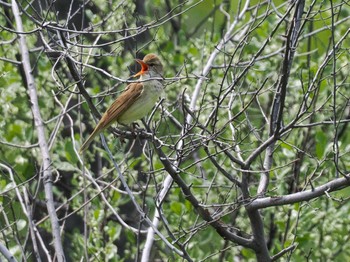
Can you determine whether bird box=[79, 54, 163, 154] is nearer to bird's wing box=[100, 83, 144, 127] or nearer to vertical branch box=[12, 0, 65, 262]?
bird's wing box=[100, 83, 144, 127]

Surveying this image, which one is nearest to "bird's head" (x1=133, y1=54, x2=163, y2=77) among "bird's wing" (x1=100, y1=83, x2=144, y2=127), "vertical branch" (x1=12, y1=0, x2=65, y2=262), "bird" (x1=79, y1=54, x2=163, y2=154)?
"bird" (x1=79, y1=54, x2=163, y2=154)

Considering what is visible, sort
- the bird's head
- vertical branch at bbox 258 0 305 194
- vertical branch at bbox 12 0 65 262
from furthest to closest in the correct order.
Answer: the bird's head → vertical branch at bbox 12 0 65 262 → vertical branch at bbox 258 0 305 194

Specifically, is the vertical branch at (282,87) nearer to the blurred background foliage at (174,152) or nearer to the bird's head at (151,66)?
the blurred background foliage at (174,152)

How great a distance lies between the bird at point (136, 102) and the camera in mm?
6445

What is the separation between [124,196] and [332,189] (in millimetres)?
3259

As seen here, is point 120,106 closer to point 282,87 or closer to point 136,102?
point 136,102

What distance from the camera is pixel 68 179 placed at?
9117 millimetres

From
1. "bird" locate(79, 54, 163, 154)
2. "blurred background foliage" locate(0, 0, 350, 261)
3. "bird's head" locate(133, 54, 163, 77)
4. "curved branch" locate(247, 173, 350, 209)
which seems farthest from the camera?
"blurred background foliage" locate(0, 0, 350, 261)

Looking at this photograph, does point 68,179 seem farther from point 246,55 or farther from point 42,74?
point 246,55

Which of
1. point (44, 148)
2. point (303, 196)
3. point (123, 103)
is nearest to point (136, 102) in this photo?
point (123, 103)

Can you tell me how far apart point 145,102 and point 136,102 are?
0.31ft

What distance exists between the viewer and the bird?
21.1 feet

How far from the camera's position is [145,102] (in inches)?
255

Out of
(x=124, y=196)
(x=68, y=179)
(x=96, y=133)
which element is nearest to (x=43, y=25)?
(x=96, y=133)
